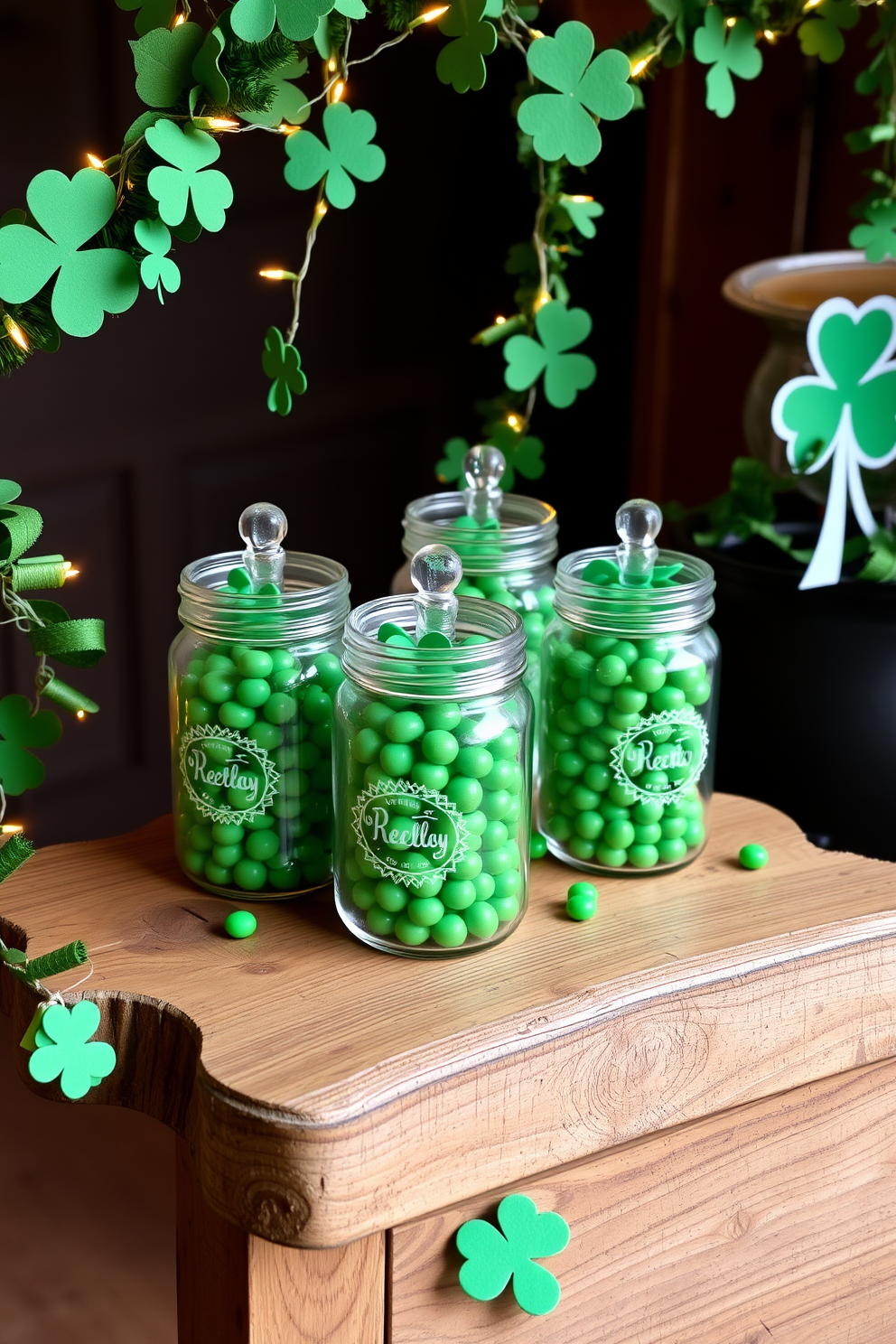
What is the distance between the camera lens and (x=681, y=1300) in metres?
0.84

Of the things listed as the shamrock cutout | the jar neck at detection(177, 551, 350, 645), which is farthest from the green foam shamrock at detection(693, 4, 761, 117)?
the shamrock cutout

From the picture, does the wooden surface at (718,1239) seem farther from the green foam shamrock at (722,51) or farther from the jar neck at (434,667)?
the green foam shamrock at (722,51)

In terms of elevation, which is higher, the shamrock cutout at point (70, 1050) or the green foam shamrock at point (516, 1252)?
the shamrock cutout at point (70, 1050)

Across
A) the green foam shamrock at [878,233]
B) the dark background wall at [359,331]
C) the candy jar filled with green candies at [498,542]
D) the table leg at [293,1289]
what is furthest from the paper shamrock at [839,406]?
the dark background wall at [359,331]

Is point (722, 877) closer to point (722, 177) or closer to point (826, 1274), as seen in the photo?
point (826, 1274)

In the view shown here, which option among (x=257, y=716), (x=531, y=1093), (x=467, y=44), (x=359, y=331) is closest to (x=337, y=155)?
(x=467, y=44)

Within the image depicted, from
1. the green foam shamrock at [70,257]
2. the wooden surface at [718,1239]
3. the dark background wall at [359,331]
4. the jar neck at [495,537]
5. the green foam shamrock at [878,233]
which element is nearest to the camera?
the green foam shamrock at [70,257]

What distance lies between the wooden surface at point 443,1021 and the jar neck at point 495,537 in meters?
0.20

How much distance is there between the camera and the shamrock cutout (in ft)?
2.37

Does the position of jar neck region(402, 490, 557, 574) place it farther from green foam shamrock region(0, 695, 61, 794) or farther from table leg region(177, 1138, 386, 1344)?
table leg region(177, 1138, 386, 1344)

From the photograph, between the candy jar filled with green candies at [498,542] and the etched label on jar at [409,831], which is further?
the candy jar filled with green candies at [498,542]

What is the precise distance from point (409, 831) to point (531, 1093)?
0.49ft

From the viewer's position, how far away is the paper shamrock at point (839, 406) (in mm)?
1002

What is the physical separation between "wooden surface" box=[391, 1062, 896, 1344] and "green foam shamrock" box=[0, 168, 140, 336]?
0.49 m
